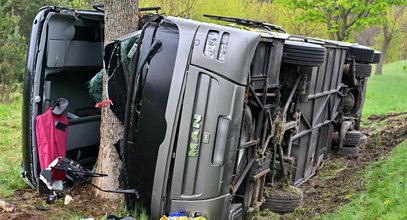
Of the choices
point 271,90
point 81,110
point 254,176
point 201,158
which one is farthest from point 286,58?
point 81,110

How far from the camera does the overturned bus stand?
11.7 feet

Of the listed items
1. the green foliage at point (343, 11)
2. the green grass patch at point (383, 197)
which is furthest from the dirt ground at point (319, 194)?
the green foliage at point (343, 11)

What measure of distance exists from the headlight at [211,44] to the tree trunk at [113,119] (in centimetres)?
128

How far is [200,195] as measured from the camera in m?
3.65

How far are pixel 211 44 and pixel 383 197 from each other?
269 centimetres

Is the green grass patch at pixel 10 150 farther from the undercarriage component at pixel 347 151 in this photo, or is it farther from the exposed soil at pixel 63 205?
the undercarriage component at pixel 347 151

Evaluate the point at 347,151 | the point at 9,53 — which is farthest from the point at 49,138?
the point at 9,53

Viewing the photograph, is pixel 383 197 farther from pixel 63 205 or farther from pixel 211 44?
pixel 63 205

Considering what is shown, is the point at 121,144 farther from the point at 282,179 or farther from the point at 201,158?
the point at 282,179

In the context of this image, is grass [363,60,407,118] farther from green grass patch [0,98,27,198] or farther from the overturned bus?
green grass patch [0,98,27,198]

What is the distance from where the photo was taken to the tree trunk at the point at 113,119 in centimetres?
451

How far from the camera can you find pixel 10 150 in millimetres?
7148

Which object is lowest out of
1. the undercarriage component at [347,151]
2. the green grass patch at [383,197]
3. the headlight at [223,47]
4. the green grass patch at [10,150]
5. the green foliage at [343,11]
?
the green grass patch at [10,150]

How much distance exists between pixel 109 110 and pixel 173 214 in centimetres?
140
